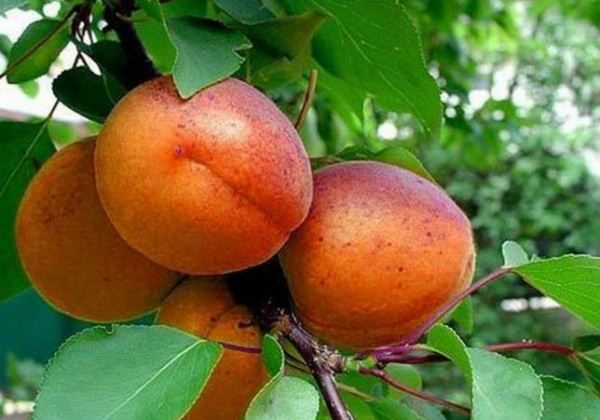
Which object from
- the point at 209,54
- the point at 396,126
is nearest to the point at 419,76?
the point at 209,54

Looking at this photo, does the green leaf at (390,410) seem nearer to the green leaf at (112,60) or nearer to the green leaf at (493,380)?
the green leaf at (493,380)

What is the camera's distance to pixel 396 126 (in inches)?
136

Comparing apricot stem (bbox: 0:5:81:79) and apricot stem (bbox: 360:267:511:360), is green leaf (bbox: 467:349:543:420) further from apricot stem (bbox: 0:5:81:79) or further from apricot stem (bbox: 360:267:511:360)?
apricot stem (bbox: 0:5:81:79)

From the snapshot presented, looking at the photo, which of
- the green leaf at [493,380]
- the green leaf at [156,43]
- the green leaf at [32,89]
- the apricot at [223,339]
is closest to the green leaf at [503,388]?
the green leaf at [493,380]

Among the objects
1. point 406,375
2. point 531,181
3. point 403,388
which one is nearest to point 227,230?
point 403,388

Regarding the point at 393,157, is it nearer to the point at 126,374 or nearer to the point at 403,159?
the point at 403,159

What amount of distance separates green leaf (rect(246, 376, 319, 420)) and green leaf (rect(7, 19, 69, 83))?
0.32 metres

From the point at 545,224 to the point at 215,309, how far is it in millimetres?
3559

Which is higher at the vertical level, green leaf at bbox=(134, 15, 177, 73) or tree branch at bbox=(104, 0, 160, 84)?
tree branch at bbox=(104, 0, 160, 84)

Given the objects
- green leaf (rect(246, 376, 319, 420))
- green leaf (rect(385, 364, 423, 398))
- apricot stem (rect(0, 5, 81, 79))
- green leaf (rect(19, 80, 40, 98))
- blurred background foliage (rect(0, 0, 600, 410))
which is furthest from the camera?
blurred background foliage (rect(0, 0, 600, 410))

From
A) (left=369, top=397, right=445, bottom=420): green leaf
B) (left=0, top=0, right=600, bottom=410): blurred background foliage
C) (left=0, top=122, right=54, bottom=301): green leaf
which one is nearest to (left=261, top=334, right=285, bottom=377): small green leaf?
(left=369, top=397, right=445, bottom=420): green leaf

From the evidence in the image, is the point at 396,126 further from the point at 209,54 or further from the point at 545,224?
the point at 209,54

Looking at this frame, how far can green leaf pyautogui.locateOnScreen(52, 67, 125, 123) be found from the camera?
628 mm

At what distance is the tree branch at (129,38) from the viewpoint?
0.60m
